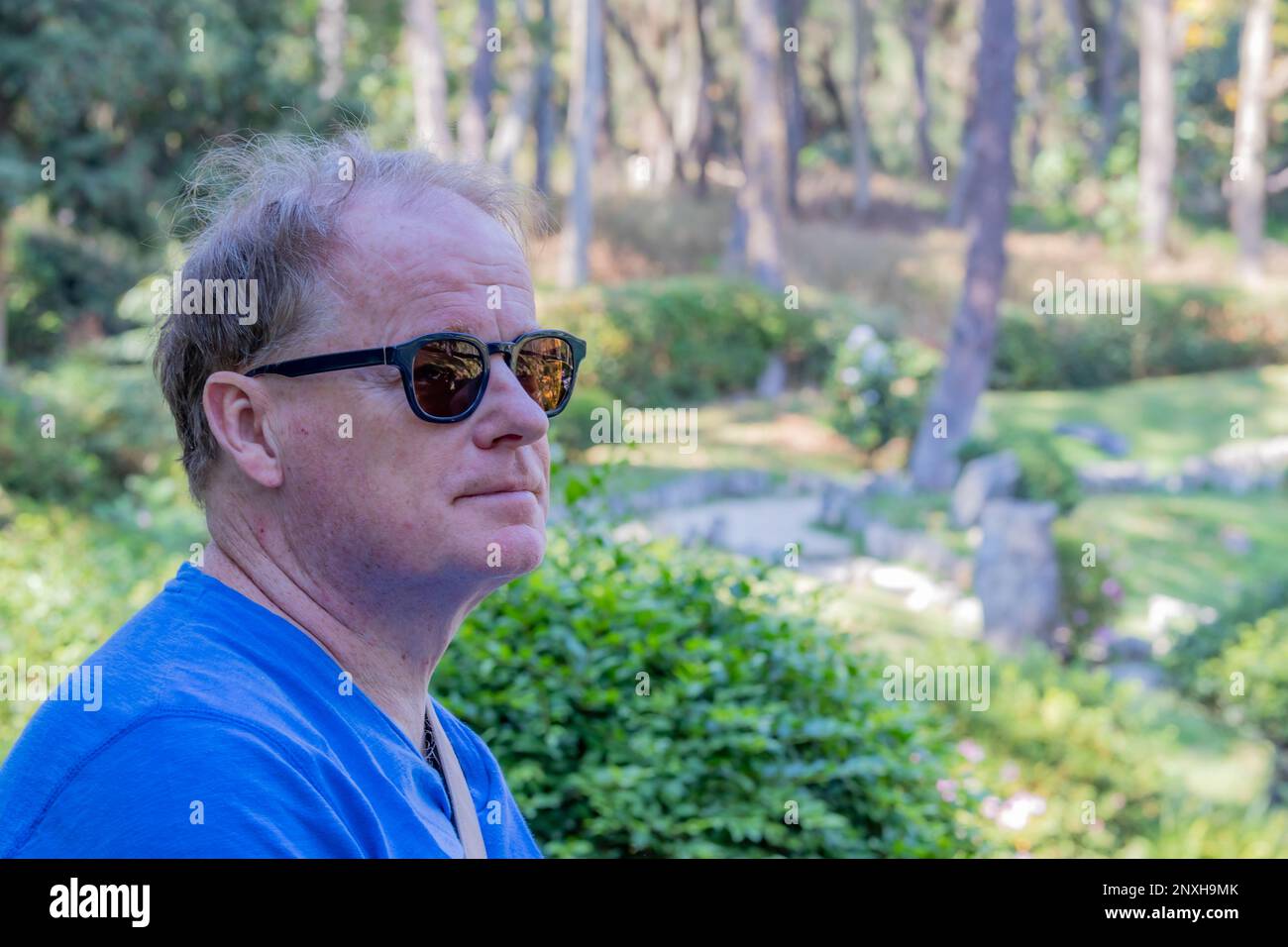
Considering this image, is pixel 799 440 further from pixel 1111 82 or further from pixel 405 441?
pixel 1111 82

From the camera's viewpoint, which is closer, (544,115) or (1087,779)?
(1087,779)

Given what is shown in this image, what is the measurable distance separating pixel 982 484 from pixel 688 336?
21.1 feet

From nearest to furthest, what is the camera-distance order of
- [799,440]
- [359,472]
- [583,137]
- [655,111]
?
1. [359,472]
2. [799,440]
3. [583,137]
4. [655,111]

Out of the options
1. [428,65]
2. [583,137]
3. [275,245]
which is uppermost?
[428,65]

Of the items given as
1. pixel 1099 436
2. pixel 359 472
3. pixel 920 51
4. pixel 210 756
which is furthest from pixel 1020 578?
pixel 920 51

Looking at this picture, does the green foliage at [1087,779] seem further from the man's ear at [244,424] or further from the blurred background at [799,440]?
the man's ear at [244,424]

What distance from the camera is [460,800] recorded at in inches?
62.1

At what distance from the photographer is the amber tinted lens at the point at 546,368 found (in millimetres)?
1701

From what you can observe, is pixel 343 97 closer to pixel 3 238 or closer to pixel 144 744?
pixel 3 238

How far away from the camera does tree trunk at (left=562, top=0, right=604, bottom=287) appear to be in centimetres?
2019

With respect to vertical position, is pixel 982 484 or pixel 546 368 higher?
pixel 546 368

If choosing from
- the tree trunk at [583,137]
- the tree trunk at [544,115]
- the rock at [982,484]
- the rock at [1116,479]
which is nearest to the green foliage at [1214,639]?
the rock at [982,484]

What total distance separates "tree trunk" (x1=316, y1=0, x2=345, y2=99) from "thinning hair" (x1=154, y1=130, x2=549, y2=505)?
44.7 ft
